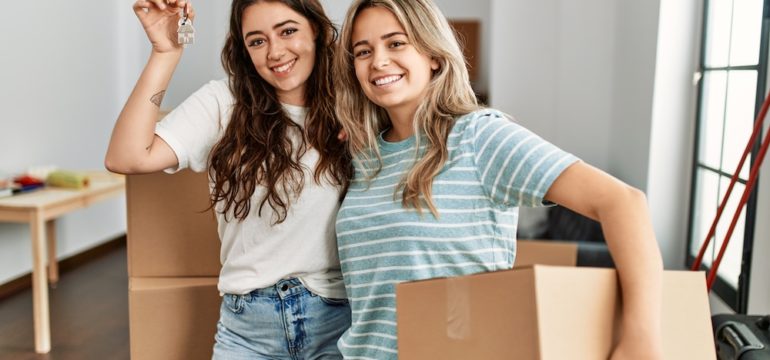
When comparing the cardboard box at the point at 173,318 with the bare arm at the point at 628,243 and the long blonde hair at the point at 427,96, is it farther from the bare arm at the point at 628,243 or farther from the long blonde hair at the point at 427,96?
the bare arm at the point at 628,243

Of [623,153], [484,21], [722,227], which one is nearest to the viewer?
[722,227]

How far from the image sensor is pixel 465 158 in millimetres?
1199

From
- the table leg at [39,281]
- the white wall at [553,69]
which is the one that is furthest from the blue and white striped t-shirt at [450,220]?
the white wall at [553,69]

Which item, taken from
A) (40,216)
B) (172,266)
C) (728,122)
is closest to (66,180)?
(40,216)

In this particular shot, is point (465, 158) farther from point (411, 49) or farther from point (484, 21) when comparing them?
point (484, 21)

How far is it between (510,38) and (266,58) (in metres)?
3.47

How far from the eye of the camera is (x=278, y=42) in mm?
1468

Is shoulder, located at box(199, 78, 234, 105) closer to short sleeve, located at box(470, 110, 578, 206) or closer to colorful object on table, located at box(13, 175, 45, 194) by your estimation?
short sleeve, located at box(470, 110, 578, 206)

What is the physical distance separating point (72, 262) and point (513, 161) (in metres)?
4.39

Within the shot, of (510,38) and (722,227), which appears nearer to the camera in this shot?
(722,227)

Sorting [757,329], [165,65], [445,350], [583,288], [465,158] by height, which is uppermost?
[165,65]

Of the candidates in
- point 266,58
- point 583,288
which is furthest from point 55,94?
point 583,288

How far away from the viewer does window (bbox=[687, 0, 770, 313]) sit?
96.8 inches

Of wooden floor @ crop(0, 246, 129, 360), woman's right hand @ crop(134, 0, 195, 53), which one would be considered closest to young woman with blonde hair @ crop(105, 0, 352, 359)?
woman's right hand @ crop(134, 0, 195, 53)
